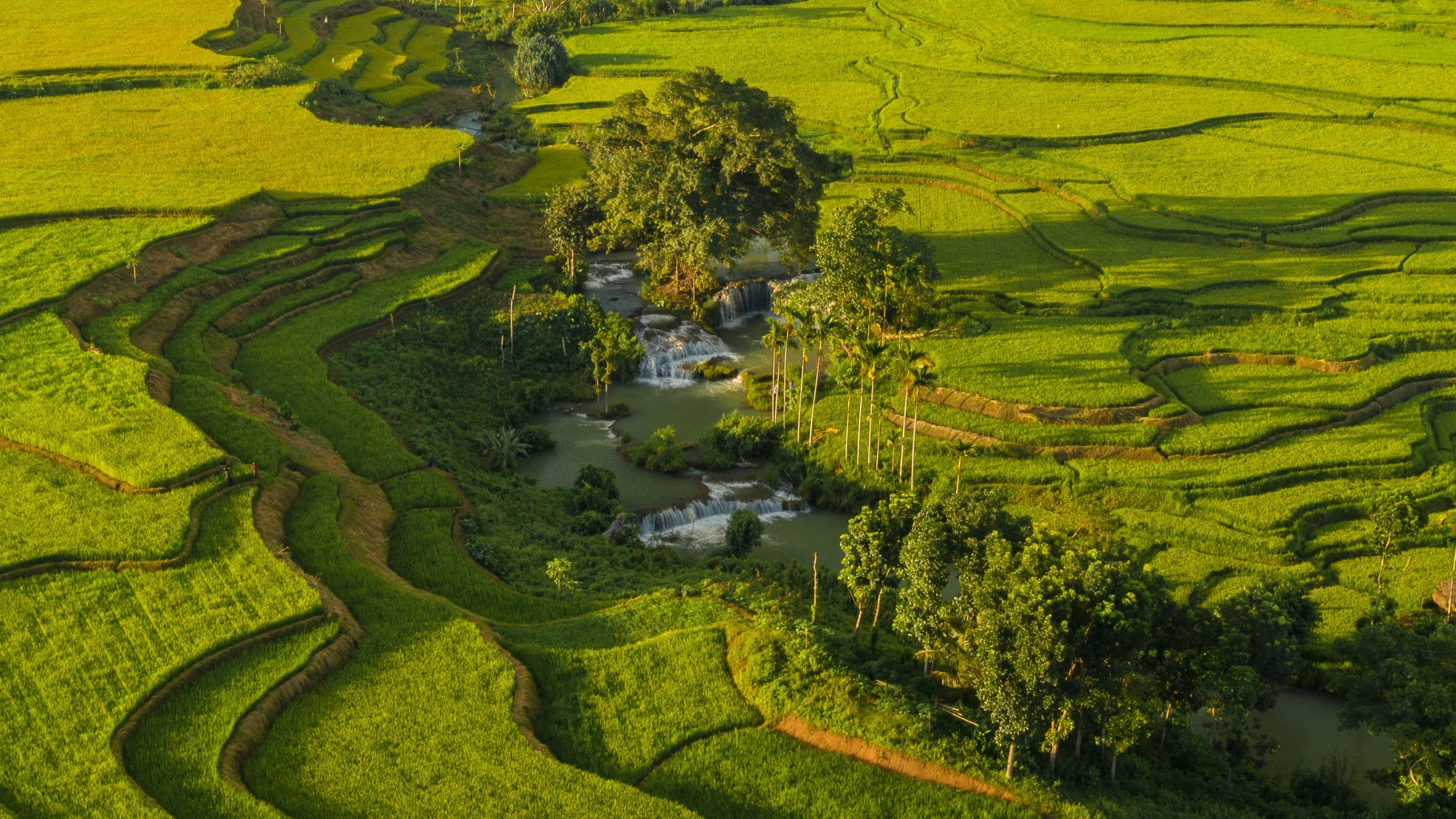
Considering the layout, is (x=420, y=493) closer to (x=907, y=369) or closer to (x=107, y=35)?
(x=907, y=369)

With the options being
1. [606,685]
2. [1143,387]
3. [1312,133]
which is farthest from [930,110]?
[606,685]

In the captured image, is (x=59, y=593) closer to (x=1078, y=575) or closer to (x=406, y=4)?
(x=1078, y=575)

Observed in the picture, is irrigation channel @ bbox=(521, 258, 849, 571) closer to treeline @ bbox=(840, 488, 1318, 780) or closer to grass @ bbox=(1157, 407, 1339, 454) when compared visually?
treeline @ bbox=(840, 488, 1318, 780)

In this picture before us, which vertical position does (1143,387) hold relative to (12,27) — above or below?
below

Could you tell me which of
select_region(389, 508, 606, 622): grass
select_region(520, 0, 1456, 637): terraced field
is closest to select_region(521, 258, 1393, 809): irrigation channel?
select_region(520, 0, 1456, 637): terraced field

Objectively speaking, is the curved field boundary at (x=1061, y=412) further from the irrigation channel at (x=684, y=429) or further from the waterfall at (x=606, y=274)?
the waterfall at (x=606, y=274)
